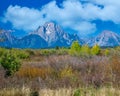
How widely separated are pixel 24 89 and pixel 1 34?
8.88ft

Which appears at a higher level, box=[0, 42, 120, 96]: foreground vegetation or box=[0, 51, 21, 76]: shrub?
box=[0, 51, 21, 76]: shrub

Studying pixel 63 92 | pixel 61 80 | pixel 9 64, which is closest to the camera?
pixel 63 92

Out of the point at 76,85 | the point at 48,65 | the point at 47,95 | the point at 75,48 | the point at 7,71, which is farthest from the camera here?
the point at 75,48

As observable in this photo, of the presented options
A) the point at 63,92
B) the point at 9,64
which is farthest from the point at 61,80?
the point at 9,64

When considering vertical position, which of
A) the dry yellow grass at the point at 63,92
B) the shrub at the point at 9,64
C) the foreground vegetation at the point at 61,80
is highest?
the shrub at the point at 9,64

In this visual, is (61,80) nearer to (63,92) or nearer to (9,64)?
(63,92)

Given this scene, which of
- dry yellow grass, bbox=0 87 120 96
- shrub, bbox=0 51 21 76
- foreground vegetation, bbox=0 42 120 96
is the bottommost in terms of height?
dry yellow grass, bbox=0 87 120 96

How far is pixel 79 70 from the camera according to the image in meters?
17.6

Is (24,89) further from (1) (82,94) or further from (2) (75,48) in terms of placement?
(2) (75,48)

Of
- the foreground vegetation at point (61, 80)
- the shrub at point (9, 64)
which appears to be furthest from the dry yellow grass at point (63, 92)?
the shrub at point (9, 64)

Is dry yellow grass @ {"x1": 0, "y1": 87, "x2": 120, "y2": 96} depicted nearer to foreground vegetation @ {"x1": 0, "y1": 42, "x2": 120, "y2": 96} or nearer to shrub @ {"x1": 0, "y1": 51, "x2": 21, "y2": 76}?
foreground vegetation @ {"x1": 0, "y1": 42, "x2": 120, "y2": 96}

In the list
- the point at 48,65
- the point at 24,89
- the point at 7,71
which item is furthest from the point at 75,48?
the point at 24,89

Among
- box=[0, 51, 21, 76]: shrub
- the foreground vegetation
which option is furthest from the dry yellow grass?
box=[0, 51, 21, 76]: shrub

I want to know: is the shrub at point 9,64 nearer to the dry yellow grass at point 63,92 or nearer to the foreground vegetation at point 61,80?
the foreground vegetation at point 61,80
